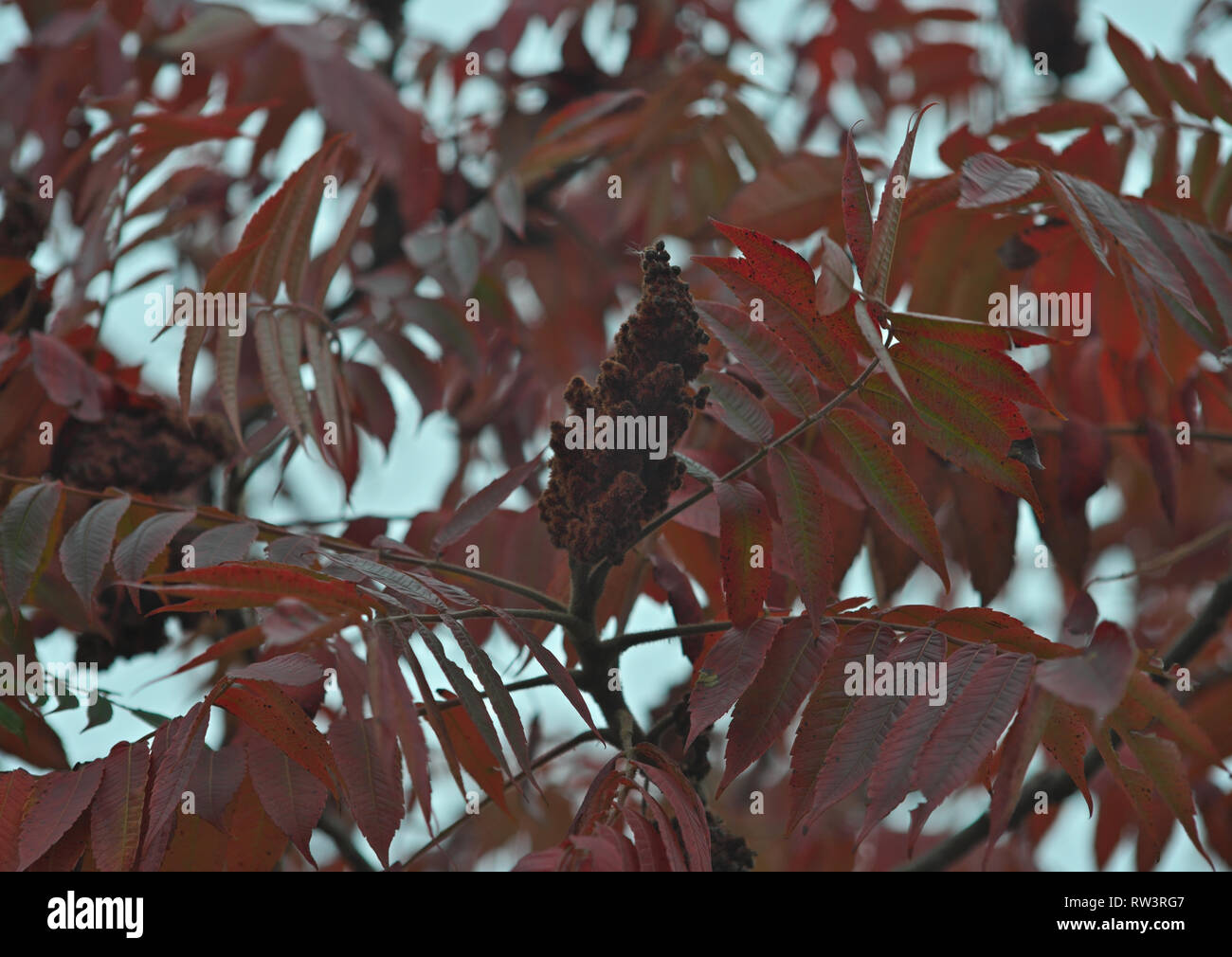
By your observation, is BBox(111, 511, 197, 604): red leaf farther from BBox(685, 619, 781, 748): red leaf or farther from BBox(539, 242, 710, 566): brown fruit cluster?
BBox(685, 619, 781, 748): red leaf

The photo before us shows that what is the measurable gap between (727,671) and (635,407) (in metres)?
0.38

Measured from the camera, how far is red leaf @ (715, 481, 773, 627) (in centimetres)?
163

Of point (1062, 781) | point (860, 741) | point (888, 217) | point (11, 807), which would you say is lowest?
point (1062, 781)

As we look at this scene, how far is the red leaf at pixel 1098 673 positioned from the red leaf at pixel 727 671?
0.41 m

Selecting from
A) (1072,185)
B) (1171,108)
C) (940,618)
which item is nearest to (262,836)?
(940,618)

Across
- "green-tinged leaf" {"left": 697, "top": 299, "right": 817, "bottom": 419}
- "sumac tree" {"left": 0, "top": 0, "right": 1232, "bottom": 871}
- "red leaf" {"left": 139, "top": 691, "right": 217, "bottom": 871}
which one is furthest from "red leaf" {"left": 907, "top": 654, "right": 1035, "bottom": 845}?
"red leaf" {"left": 139, "top": 691, "right": 217, "bottom": 871}

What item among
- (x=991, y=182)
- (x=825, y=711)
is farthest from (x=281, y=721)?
(x=991, y=182)

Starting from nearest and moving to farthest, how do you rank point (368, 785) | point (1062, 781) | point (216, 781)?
1. point (368, 785)
2. point (216, 781)
3. point (1062, 781)

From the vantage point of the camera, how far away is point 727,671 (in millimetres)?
1599

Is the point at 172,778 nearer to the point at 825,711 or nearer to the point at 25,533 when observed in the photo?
the point at 25,533

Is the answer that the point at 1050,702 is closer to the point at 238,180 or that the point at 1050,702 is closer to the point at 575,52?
the point at 575,52

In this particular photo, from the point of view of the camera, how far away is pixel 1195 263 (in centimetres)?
200

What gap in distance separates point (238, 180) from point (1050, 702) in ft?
10.7

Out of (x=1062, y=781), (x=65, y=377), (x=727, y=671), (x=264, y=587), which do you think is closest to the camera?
(x=264, y=587)
